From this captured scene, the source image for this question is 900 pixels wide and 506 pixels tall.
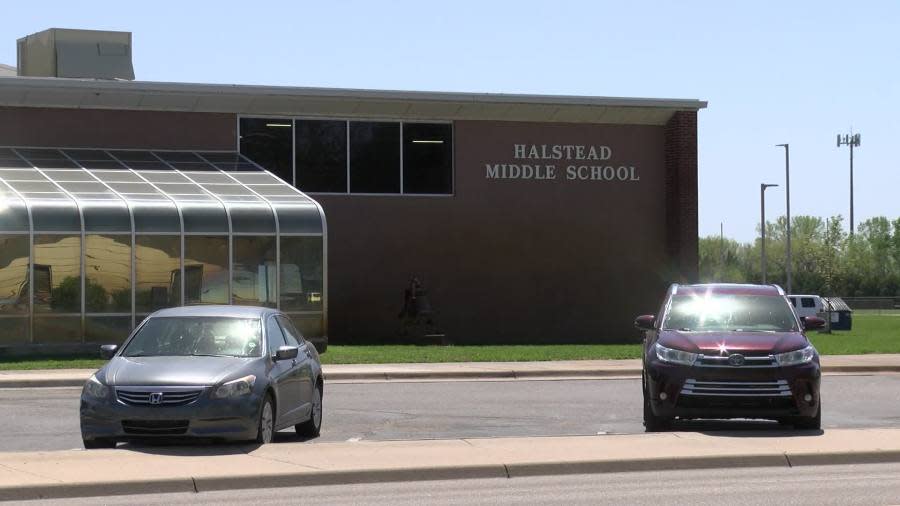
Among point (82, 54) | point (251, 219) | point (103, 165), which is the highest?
point (82, 54)

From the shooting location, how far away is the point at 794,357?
15578mm

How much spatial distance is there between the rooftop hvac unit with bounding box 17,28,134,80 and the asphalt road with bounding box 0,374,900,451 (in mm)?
17251

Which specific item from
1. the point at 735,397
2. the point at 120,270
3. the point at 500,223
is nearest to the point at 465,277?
the point at 500,223

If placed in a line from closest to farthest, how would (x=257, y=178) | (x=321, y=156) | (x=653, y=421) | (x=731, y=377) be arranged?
1. (x=731, y=377)
2. (x=653, y=421)
3. (x=257, y=178)
4. (x=321, y=156)

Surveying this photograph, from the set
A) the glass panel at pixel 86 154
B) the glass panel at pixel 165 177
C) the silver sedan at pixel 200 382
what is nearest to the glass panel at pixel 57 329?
the glass panel at pixel 165 177

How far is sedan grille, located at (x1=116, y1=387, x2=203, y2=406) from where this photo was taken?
1330cm

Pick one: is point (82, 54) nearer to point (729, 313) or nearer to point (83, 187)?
point (83, 187)

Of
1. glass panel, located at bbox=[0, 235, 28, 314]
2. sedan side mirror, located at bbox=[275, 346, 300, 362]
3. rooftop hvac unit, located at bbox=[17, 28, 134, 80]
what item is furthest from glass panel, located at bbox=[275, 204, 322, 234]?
sedan side mirror, located at bbox=[275, 346, 300, 362]

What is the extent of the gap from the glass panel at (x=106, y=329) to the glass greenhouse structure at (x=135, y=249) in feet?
0.07

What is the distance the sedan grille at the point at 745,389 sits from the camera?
15.4m

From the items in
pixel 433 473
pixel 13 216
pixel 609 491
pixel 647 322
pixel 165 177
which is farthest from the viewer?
pixel 165 177

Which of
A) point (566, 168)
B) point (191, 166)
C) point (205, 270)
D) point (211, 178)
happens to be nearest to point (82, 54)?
point (191, 166)

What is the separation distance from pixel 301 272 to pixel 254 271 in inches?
43.4

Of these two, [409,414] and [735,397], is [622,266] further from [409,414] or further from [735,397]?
[735,397]
